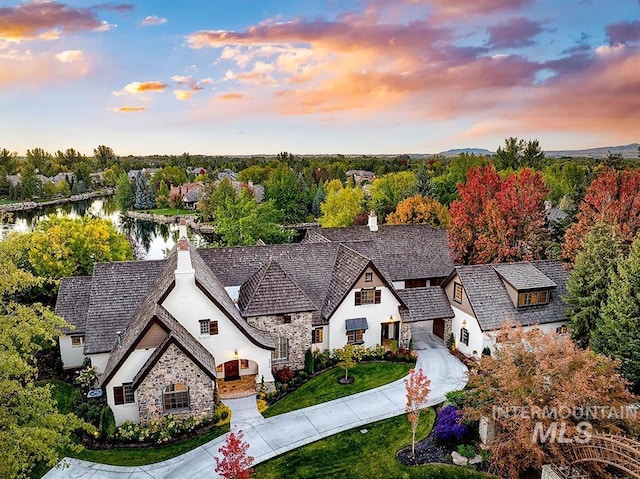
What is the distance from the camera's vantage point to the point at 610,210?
3075cm

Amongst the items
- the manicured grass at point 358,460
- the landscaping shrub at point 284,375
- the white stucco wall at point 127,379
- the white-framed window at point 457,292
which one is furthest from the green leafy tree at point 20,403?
the white-framed window at point 457,292

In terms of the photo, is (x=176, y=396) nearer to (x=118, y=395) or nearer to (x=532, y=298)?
(x=118, y=395)

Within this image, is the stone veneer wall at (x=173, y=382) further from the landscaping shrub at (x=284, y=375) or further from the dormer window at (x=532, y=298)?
the dormer window at (x=532, y=298)

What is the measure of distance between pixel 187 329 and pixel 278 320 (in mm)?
5022

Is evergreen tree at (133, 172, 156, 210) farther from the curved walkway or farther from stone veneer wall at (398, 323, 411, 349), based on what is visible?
the curved walkway

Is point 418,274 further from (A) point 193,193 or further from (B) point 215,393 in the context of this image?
(A) point 193,193

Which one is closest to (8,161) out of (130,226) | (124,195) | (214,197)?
(124,195)

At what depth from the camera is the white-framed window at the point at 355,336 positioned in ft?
90.6

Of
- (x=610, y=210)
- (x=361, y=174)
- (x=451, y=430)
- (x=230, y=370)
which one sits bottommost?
(x=451, y=430)

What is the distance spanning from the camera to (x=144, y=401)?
65.4 ft

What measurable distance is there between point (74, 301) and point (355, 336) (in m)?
16.7

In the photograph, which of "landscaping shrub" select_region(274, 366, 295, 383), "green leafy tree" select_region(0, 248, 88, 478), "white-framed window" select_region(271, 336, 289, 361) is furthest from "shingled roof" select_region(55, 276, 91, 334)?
"green leafy tree" select_region(0, 248, 88, 478)

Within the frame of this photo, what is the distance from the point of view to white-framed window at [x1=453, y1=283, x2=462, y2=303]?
2900 cm

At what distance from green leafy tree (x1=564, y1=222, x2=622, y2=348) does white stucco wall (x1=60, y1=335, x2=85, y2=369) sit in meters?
28.2
